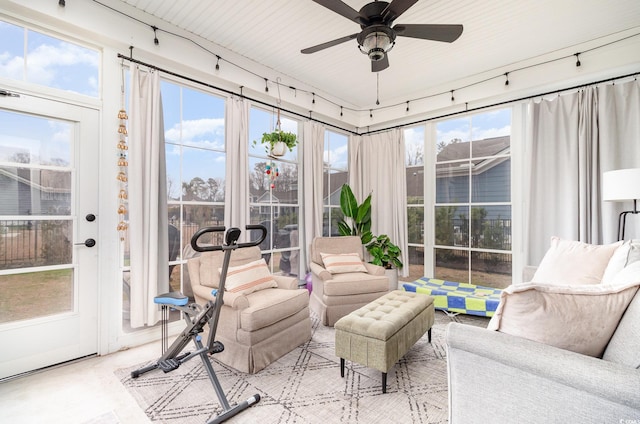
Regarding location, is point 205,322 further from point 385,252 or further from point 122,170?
point 385,252

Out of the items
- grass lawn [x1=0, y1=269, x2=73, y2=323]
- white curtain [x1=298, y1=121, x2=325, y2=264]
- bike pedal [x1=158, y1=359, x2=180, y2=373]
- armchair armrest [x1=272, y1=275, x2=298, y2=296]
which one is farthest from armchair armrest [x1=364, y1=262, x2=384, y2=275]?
grass lawn [x1=0, y1=269, x2=73, y2=323]

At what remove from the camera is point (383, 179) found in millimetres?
4742

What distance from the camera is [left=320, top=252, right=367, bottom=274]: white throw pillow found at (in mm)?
3477

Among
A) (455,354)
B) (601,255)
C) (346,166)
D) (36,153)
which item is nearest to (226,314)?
(455,354)

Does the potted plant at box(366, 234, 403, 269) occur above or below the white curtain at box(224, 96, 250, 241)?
below

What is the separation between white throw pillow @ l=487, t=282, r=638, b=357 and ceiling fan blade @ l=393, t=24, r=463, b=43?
1.76m

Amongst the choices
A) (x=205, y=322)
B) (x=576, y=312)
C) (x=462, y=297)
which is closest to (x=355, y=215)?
(x=462, y=297)

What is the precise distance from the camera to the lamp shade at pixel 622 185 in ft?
7.36

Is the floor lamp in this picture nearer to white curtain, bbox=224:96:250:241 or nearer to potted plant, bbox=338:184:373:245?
potted plant, bbox=338:184:373:245

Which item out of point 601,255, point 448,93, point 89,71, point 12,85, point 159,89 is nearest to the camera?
point 601,255

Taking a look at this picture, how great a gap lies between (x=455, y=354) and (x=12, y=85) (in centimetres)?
316

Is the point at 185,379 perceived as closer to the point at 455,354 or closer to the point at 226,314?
the point at 226,314

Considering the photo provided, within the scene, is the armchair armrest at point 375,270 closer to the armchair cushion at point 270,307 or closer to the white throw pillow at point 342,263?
the white throw pillow at point 342,263

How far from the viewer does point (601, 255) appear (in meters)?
1.92
